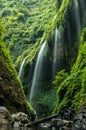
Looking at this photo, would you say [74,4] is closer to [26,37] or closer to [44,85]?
[44,85]

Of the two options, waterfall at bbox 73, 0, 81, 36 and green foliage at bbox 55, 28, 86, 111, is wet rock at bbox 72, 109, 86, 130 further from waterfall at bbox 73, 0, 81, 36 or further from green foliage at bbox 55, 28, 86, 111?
waterfall at bbox 73, 0, 81, 36

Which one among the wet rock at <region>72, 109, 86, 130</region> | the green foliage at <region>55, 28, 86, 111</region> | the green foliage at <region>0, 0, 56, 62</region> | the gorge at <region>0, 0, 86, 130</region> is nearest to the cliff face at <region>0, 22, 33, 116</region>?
the gorge at <region>0, 0, 86, 130</region>

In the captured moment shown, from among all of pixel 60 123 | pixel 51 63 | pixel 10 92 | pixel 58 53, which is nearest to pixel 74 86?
pixel 10 92

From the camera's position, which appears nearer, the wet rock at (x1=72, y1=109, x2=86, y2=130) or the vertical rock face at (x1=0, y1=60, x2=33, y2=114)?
the wet rock at (x1=72, y1=109, x2=86, y2=130)

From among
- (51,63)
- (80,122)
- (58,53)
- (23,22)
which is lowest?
(80,122)

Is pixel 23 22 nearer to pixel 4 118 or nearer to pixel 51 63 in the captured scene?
pixel 51 63

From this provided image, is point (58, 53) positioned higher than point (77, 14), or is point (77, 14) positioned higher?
point (77, 14)

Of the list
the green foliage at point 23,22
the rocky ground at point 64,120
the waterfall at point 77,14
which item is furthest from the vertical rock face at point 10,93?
the green foliage at point 23,22

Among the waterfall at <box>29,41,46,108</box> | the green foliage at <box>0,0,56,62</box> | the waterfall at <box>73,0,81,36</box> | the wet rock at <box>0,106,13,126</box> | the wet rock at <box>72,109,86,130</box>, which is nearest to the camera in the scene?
the wet rock at <box>72,109,86,130</box>

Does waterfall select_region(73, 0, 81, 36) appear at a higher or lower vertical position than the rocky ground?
higher

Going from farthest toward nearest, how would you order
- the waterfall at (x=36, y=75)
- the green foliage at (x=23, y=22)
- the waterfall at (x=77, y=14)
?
the green foliage at (x=23, y=22) < the waterfall at (x=36, y=75) < the waterfall at (x=77, y=14)

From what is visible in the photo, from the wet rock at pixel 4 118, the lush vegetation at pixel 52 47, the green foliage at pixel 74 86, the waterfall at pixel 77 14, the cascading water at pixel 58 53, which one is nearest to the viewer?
the wet rock at pixel 4 118

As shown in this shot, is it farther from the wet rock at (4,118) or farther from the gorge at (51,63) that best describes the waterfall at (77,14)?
the wet rock at (4,118)

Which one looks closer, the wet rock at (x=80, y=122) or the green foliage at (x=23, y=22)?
the wet rock at (x=80, y=122)
